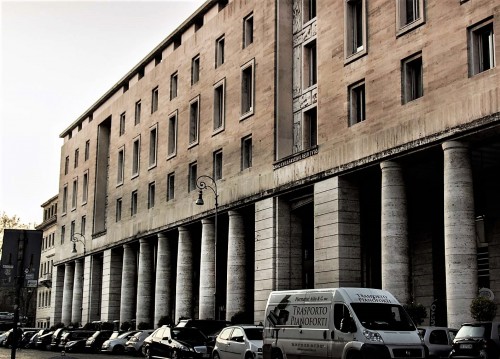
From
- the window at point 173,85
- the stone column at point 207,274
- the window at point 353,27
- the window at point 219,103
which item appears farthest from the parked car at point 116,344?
the window at point 173,85

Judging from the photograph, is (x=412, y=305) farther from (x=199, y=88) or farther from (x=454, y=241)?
(x=199, y=88)

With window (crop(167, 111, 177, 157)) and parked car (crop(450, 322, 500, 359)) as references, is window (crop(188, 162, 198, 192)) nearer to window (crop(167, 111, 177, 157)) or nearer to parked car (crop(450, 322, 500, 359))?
window (crop(167, 111, 177, 157))

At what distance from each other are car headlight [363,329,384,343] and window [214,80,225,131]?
30.7 m

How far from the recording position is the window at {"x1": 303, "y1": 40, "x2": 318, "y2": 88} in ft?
137

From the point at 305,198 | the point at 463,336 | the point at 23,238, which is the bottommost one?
the point at 463,336

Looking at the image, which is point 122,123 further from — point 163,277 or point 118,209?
point 163,277

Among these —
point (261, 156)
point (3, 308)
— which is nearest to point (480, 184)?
point (261, 156)

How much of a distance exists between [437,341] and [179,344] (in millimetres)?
11003

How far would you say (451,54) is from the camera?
3061cm

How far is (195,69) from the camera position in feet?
180

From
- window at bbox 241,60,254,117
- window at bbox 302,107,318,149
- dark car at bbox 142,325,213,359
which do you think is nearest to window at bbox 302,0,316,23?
window at bbox 241,60,254,117

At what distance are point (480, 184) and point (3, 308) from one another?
113 meters

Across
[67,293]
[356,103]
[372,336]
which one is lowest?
[372,336]

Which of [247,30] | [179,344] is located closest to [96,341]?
[179,344]
